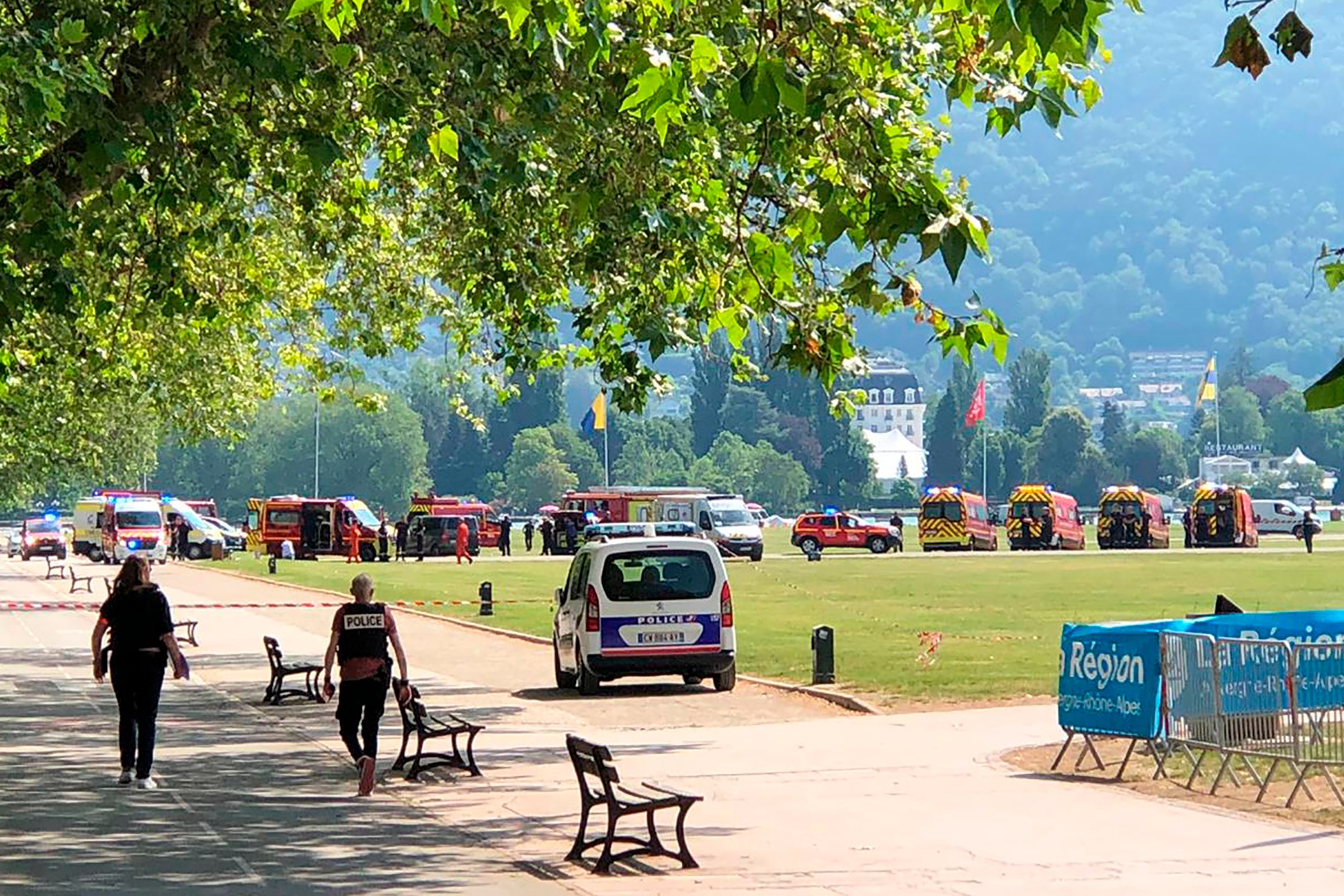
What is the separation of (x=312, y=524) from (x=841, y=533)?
2354 centimetres

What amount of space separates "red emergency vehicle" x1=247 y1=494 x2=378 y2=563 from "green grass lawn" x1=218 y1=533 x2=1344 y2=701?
20.8ft

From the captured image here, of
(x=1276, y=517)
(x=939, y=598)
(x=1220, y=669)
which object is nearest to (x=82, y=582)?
(x=939, y=598)

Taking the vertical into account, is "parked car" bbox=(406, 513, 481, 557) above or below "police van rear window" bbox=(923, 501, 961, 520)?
below

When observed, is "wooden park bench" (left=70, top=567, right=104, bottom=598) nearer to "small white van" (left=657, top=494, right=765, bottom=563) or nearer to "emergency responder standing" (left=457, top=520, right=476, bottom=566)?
"emergency responder standing" (left=457, top=520, right=476, bottom=566)

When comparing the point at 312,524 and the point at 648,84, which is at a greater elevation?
the point at 648,84

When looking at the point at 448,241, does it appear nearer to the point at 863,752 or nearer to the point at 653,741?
the point at 653,741

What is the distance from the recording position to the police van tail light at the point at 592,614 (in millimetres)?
25016

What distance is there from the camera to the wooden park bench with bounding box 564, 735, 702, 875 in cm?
1266

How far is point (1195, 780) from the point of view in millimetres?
16406

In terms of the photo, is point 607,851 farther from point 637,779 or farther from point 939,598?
point 939,598

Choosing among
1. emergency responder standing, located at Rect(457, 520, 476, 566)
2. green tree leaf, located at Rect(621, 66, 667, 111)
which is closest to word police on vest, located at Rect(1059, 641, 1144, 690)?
green tree leaf, located at Rect(621, 66, 667, 111)

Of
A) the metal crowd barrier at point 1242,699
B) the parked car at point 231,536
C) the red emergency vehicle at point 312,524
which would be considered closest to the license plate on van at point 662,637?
the metal crowd barrier at point 1242,699

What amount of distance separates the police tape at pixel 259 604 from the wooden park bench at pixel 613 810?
34.9 meters

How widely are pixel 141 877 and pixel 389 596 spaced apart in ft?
139
